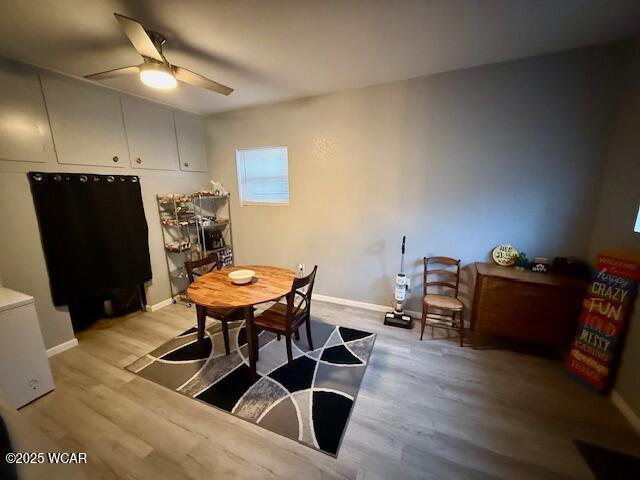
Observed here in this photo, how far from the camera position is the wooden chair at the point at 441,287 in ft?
8.07

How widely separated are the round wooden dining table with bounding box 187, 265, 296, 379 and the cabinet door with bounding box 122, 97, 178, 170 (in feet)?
5.98

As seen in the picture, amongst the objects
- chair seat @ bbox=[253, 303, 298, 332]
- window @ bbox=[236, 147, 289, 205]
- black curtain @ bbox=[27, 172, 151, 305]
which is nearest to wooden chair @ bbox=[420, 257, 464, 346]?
chair seat @ bbox=[253, 303, 298, 332]

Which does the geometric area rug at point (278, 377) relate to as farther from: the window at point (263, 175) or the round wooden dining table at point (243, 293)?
the window at point (263, 175)

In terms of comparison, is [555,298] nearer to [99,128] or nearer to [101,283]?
[101,283]

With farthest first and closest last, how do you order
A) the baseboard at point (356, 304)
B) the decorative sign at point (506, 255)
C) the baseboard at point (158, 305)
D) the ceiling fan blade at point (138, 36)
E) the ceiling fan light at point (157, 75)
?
the baseboard at point (158, 305)
the baseboard at point (356, 304)
the decorative sign at point (506, 255)
the ceiling fan light at point (157, 75)
the ceiling fan blade at point (138, 36)

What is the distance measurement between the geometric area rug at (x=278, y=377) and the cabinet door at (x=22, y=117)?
2.07m

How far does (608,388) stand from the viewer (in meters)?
1.80

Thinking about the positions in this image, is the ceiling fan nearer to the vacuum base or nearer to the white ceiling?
the white ceiling

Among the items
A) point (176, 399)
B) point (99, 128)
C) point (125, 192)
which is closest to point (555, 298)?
point (176, 399)

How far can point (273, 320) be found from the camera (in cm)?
209

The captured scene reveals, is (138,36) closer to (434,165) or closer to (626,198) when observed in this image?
(434,165)

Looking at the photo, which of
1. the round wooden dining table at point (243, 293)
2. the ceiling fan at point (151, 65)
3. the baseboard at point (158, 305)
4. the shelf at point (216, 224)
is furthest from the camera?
the shelf at point (216, 224)

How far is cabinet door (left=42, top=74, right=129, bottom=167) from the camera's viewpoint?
87.8 inches

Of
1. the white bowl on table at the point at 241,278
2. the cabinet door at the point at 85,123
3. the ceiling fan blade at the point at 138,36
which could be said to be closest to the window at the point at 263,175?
the cabinet door at the point at 85,123
